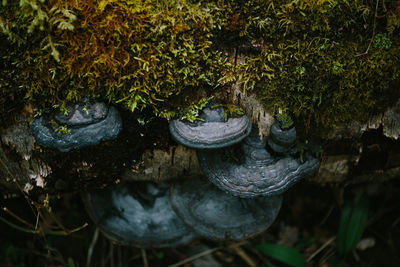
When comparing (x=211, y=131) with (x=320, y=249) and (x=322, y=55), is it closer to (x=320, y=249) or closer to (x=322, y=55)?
(x=322, y=55)

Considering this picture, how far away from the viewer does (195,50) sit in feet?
6.70

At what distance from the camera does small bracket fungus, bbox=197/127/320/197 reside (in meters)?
2.22

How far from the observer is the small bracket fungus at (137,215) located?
3023 mm

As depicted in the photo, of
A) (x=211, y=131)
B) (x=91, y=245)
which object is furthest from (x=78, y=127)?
(x=91, y=245)

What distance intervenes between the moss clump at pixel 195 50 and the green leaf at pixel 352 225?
6.02 feet

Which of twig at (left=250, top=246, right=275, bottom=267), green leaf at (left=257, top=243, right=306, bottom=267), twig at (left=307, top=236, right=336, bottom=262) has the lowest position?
twig at (left=250, top=246, right=275, bottom=267)

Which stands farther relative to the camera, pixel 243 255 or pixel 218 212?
pixel 243 255

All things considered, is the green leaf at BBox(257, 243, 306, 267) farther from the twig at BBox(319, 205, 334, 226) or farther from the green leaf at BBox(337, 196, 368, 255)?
the twig at BBox(319, 205, 334, 226)

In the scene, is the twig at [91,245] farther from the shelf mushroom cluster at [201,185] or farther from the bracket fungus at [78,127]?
the bracket fungus at [78,127]

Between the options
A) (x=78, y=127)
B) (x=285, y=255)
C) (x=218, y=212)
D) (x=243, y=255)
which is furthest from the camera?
(x=243, y=255)

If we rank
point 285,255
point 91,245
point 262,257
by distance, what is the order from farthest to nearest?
point 262,257 < point 91,245 < point 285,255

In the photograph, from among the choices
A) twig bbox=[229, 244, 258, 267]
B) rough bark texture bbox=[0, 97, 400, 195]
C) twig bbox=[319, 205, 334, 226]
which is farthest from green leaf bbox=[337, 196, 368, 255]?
twig bbox=[229, 244, 258, 267]

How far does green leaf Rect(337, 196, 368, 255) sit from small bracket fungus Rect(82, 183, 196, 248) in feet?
5.75

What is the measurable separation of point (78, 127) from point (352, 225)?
10.3 feet
